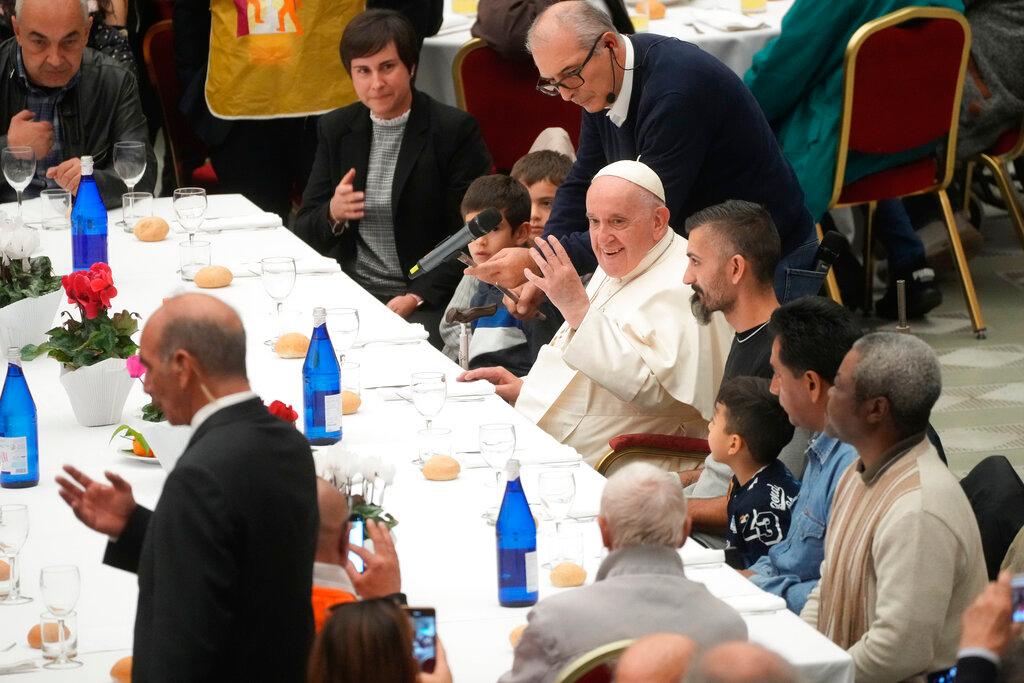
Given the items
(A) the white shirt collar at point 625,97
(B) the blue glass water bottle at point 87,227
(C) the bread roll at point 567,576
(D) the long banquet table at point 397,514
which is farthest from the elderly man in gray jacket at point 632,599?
(B) the blue glass water bottle at point 87,227

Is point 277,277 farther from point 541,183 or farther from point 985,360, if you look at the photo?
point 985,360

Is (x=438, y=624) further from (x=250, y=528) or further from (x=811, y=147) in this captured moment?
(x=811, y=147)

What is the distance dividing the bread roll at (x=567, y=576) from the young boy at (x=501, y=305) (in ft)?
6.15

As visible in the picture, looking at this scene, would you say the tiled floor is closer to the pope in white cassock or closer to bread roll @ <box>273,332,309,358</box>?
the pope in white cassock

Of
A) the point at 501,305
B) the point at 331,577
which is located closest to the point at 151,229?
the point at 501,305

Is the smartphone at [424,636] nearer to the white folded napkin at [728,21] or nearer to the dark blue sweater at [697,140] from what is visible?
the dark blue sweater at [697,140]

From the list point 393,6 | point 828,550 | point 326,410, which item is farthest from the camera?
point 393,6

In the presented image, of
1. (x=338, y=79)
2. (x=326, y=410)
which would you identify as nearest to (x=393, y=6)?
(x=338, y=79)

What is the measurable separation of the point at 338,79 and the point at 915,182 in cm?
230

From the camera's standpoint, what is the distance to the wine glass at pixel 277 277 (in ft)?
12.6

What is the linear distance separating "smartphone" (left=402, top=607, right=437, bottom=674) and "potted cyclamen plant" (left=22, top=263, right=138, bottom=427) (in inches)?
53.3

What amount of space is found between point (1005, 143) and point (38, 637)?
202 inches

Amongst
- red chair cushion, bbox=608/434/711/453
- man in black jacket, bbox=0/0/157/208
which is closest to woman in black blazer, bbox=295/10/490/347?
man in black jacket, bbox=0/0/157/208

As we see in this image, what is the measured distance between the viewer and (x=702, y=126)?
4.14 m
